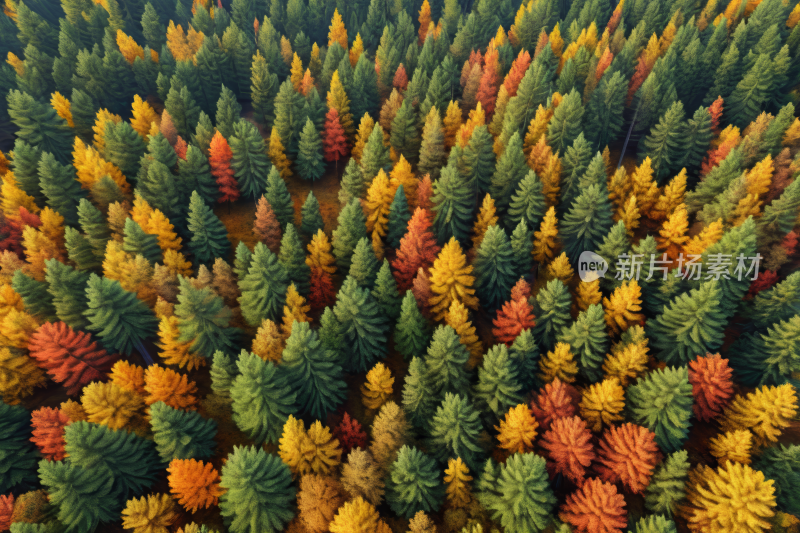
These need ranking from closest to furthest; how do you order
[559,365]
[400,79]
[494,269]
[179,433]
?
[179,433]
[559,365]
[494,269]
[400,79]

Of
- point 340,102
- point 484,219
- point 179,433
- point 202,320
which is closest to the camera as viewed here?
point 179,433

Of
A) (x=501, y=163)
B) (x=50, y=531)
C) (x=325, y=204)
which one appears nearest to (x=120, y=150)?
(x=325, y=204)

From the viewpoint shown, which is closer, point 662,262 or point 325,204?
point 662,262

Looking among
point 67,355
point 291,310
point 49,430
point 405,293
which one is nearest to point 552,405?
point 405,293

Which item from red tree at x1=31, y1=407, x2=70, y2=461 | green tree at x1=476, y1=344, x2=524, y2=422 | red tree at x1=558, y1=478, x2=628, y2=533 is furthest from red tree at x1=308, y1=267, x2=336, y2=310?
red tree at x1=558, y1=478, x2=628, y2=533

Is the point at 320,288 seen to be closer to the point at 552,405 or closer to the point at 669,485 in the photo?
the point at 552,405

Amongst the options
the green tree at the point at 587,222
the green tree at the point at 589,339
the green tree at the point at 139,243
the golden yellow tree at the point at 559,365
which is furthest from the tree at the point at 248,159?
the green tree at the point at 589,339

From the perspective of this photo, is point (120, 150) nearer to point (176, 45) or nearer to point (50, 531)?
point (176, 45)
